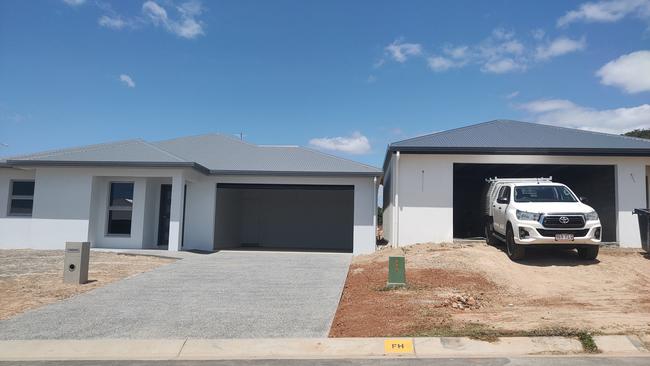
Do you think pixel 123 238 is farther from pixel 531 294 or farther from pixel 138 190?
pixel 531 294

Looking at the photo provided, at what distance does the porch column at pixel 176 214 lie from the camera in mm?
17297

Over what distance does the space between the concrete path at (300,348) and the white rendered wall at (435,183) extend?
9.84 metres

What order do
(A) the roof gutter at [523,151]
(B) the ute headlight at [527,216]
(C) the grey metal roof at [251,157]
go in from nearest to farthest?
(B) the ute headlight at [527,216], (A) the roof gutter at [523,151], (C) the grey metal roof at [251,157]

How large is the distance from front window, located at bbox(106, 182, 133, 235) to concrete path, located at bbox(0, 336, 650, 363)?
11.5 meters

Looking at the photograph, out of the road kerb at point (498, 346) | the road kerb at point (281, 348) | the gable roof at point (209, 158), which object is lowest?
the road kerb at point (281, 348)

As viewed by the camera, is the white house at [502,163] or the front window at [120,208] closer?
the white house at [502,163]

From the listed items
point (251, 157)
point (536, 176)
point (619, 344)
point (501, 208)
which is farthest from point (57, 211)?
point (536, 176)

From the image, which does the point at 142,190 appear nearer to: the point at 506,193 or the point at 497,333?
the point at 506,193

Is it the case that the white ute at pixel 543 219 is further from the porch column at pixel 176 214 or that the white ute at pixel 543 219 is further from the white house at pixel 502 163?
the porch column at pixel 176 214

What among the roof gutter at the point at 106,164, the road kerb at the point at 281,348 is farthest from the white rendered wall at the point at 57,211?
the road kerb at the point at 281,348

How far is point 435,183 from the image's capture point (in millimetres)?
16969

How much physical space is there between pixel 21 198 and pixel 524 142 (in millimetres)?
19272

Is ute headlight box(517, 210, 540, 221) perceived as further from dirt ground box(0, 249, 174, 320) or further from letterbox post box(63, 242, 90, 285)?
letterbox post box(63, 242, 90, 285)

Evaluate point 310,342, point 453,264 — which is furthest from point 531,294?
point 310,342
